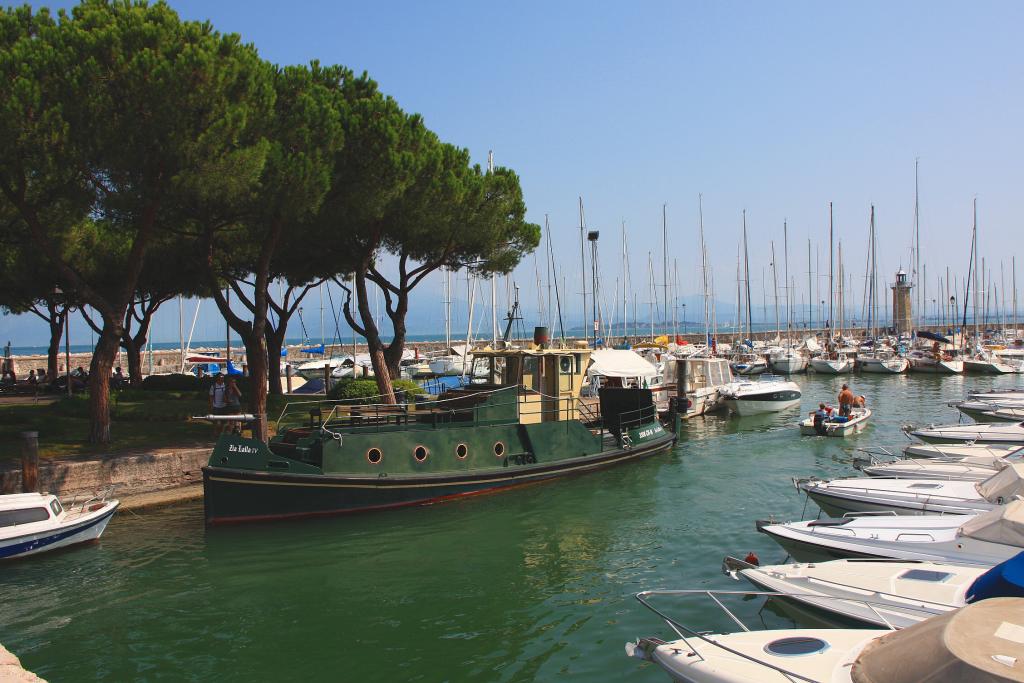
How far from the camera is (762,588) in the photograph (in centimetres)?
982

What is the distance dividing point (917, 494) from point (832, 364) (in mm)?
46531

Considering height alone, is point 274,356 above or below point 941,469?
above

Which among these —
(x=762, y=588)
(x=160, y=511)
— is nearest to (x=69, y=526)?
(x=160, y=511)

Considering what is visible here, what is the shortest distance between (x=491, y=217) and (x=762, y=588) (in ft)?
68.0

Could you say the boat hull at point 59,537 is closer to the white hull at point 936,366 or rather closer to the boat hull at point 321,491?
the boat hull at point 321,491

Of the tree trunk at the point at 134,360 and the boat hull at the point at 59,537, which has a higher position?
the tree trunk at the point at 134,360

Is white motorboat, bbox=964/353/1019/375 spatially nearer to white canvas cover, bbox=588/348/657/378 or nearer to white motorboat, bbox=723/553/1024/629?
white canvas cover, bbox=588/348/657/378

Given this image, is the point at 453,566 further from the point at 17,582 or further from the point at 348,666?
the point at 17,582

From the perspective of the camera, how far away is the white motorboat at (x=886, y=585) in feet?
24.2

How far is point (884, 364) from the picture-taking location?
54.7 meters

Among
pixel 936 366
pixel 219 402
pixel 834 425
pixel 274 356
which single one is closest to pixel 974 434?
pixel 834 425

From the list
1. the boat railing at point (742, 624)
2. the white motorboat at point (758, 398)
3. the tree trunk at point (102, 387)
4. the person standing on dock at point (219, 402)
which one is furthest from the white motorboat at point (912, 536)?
the white motorboat at point (758, 398)

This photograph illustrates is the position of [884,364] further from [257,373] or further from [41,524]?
[41,524]

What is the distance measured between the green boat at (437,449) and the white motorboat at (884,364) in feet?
127
